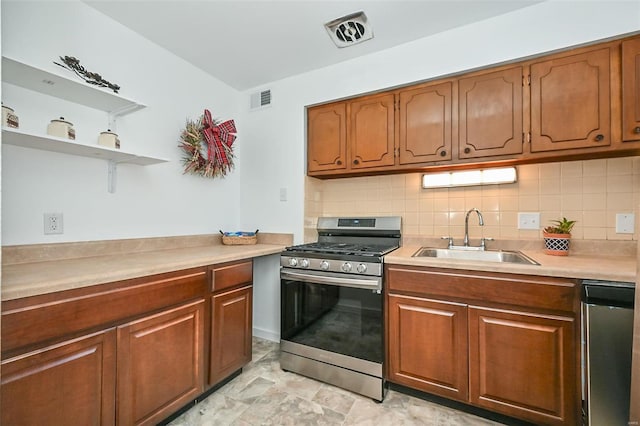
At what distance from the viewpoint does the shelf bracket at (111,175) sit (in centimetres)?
186

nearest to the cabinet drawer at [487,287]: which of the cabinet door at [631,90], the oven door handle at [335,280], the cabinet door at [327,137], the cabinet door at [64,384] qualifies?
the oven door handle at [335,280]

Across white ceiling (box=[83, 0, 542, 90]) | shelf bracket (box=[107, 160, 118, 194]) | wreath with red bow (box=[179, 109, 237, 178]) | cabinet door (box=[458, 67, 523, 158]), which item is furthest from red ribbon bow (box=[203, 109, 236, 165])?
cabinet door (box=[458, 67, 523, 158])

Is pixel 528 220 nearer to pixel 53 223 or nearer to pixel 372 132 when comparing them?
pixel 372 132

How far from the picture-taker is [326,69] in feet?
8.17

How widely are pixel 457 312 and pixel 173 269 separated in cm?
161

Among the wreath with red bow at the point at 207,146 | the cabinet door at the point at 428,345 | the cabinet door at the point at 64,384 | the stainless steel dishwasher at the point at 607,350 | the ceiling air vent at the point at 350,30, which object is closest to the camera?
the cabinet door at the point at 64,384

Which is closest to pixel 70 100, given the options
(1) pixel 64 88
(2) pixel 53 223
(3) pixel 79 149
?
(1) pixel 64 88

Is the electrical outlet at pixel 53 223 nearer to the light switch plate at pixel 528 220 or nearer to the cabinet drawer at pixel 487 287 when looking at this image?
the cabinet drawer at pixel 487 287

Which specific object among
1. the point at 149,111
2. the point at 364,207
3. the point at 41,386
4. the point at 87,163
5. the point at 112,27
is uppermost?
the point at 112,27

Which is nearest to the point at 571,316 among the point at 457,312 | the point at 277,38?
the point at 457,312

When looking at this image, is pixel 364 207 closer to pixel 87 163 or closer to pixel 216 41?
pixel 216 41

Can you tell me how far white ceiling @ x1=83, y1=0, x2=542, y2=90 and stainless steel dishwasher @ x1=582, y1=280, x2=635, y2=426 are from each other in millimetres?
1724

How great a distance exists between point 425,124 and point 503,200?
0.81m

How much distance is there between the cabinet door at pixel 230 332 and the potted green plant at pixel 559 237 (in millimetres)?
2045
